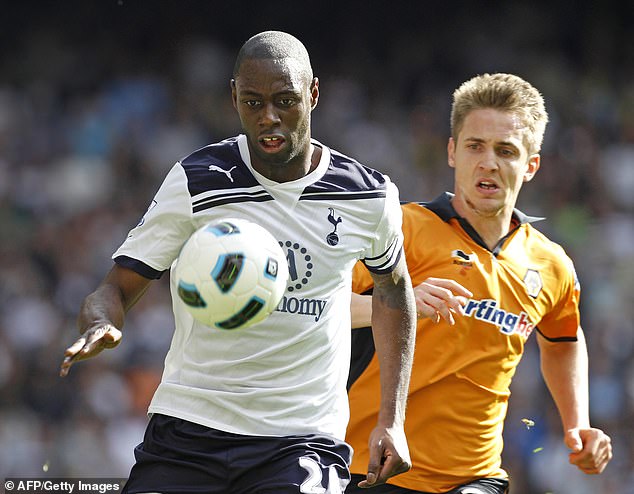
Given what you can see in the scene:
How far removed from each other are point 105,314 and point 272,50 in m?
1.17

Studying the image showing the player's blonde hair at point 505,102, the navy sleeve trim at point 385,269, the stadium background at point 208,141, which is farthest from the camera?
the stadium background at point 208,141

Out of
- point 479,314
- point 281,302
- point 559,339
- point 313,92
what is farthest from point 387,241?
point 559,339

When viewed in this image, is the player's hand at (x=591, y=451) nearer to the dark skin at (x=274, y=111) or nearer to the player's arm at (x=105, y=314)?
the dark skin at (x=274, y=111)

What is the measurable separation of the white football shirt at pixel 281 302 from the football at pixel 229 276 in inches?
9.6

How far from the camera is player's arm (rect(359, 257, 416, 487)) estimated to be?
430 cm

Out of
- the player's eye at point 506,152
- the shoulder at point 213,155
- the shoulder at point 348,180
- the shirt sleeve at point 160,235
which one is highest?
the shoulder at point 213,155

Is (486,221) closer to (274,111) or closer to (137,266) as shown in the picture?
(274,111)

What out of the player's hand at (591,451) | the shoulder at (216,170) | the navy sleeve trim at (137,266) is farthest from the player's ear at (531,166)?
the navy sleeve trim at (137,266)

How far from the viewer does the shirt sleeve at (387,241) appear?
4.38 m

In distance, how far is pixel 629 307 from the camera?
40.0ft

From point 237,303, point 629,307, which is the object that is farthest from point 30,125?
point 237,303

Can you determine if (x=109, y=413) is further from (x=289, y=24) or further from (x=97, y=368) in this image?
(x=289, y=24)

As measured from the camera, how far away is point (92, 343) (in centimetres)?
362

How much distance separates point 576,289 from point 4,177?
9543mm
